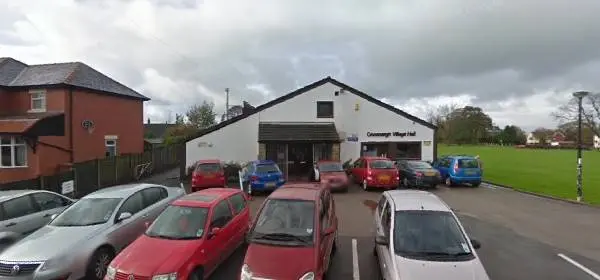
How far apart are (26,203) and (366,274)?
8.20 meters

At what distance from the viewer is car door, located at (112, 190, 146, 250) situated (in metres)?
7.84

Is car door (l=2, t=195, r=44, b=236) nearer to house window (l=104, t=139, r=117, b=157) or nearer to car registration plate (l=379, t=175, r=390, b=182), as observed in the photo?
car registration plate (l=379, t=175, r=390, b=182)

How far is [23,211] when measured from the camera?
9078mm

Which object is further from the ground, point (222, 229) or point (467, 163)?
point (467, 163)

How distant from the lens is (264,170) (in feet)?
58.0

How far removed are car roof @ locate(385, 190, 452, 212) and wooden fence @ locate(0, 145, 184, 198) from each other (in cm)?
1247

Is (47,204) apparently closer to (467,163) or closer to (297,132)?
(297,132)

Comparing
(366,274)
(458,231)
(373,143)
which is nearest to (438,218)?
(458,231)

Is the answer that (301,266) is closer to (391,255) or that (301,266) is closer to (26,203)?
(391,255)

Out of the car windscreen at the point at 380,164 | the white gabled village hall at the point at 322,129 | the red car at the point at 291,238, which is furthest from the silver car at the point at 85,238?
the white gabled village hall at the point at 322,129

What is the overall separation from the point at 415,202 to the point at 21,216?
8.83 m

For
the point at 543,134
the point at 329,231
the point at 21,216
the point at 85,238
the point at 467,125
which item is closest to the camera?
the point at 85,238

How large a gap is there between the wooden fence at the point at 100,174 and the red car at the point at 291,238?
34.7 feet

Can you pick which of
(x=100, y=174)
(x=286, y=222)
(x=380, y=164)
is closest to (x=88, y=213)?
(x=286, y=222)
